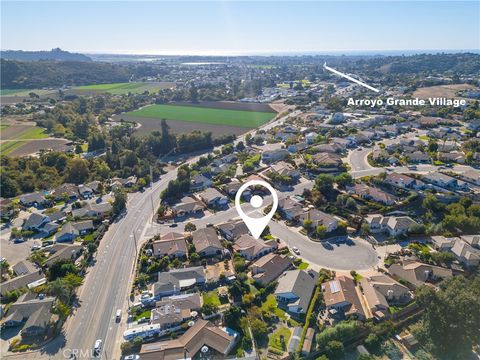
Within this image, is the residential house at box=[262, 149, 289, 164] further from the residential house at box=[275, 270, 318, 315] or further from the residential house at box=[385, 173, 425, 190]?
the residential house at box=[275, 270, 318, 315]

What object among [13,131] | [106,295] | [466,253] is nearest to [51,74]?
[13,131]

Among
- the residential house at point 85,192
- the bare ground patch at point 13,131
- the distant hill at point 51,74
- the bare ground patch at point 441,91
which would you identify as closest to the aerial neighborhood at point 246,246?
the residential house at point 85,192

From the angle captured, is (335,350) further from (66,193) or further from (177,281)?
(66,193)

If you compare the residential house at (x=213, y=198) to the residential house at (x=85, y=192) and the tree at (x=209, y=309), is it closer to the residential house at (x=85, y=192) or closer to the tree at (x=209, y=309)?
the residential house at (x=85, y=192)

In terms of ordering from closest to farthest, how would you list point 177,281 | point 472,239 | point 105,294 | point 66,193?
point 105,294 → point 177,281 → point 472,239 → point 66,193

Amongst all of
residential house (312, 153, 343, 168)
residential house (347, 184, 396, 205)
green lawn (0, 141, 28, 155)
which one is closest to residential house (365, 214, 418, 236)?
residential house (347, 184, 396, 205)
